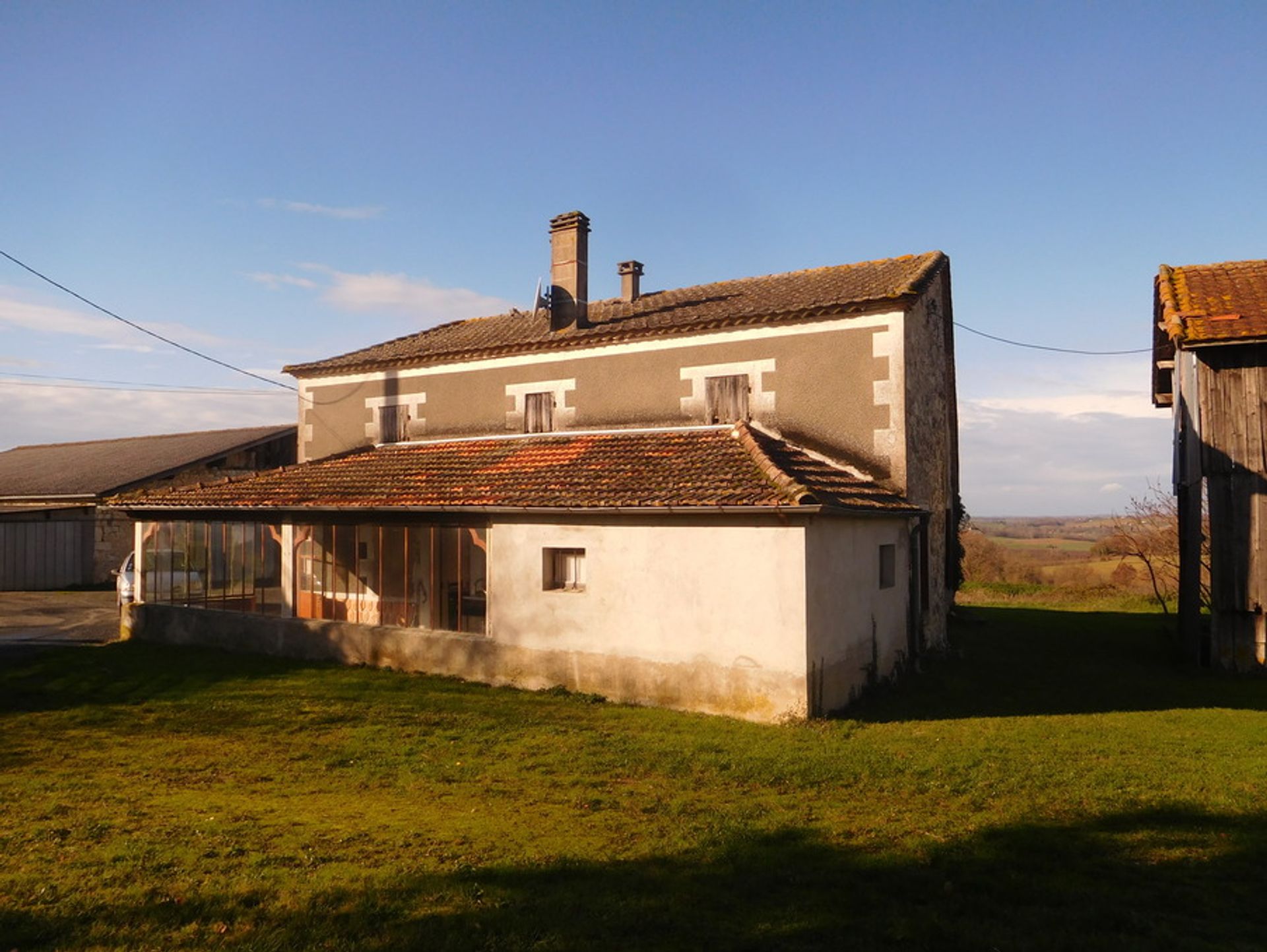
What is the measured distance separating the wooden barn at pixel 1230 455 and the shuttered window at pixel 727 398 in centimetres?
691

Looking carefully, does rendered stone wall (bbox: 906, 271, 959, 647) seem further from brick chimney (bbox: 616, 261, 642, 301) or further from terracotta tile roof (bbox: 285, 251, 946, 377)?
brick chimney (bbox: 616, 261, 642, 301)

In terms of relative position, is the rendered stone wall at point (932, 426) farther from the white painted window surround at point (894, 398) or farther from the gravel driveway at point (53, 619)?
the gravel driveway at point (53, 619)

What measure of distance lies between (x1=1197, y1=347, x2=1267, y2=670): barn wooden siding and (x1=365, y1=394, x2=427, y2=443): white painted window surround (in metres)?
14.1

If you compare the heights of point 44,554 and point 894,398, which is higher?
point 894,398

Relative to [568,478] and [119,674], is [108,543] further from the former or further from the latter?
[568,478]

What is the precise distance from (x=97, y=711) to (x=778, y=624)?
27.8ft

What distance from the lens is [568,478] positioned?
13172mm

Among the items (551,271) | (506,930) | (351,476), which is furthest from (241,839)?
(551,271)

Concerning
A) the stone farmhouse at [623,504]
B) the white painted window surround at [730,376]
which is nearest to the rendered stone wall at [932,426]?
the stone farmhouse at [623,504]

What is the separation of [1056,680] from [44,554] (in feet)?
85.1

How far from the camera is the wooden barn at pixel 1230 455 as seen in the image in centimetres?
1362

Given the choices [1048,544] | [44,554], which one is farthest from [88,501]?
[1048,544]

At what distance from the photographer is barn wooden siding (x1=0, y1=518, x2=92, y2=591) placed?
983 inches

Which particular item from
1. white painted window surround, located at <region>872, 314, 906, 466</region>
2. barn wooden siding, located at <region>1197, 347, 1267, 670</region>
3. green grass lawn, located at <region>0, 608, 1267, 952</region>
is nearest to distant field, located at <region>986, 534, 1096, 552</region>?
barn wooden siding, located at <region>1197, 347, 1267, 670</region>
